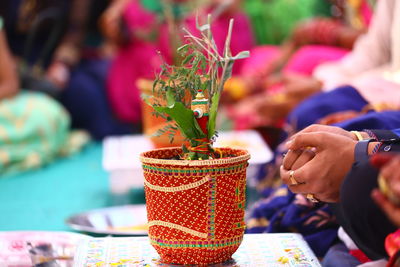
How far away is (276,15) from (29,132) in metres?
1.92

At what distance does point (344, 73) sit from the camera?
2506 mm

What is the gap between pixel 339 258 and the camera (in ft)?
3.97

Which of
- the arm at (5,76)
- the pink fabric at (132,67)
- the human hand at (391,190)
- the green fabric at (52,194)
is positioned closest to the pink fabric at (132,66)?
the pink fabric at (132,67)

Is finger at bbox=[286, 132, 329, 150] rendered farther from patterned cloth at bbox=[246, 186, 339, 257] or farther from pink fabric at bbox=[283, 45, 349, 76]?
pink fabric at bbox=[283, 45, 349, 76]

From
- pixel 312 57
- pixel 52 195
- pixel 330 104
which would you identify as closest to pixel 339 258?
pixel 330 104

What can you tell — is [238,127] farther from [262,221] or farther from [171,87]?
[171,87]

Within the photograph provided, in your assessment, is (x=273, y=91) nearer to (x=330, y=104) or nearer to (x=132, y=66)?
(x=330, y=104)

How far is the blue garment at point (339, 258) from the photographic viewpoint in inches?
46.4

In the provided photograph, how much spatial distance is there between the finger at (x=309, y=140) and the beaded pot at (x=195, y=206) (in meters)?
0.09

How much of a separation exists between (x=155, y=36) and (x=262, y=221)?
235 centimetres

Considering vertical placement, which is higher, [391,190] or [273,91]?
[391,190]

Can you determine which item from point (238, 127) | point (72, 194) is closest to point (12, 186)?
point (72, 194)

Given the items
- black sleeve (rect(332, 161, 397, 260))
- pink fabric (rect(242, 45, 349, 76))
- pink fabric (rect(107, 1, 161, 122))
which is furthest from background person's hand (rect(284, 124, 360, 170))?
pink fabric (rect(107, 1, 161, 122))

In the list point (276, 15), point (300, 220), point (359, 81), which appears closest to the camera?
point (300, 220)
